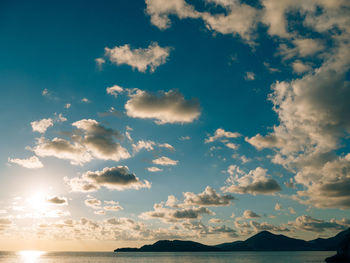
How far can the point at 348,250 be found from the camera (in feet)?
559

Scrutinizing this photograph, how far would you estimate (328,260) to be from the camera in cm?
18550

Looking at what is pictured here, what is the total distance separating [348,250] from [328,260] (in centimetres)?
2054

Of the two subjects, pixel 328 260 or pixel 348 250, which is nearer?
pixel 348 250
